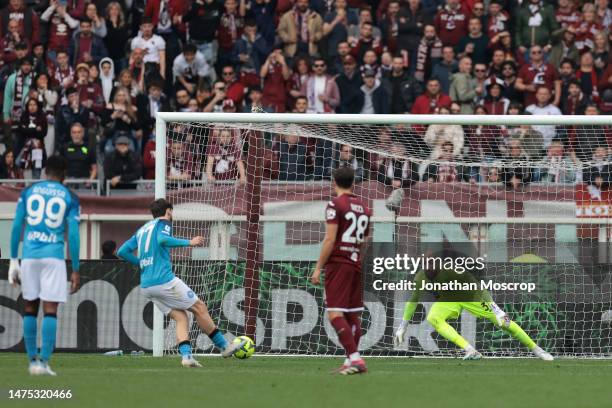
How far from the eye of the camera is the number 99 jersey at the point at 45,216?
12.1 metres

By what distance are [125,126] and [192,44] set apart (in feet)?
8.58

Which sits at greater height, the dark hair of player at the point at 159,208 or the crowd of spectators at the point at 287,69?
the crowd of spectators at the point at 287,69

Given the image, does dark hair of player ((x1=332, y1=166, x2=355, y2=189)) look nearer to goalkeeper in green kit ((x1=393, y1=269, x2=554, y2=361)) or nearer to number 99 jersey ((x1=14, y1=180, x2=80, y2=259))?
number 99 jersey ((x1=14, y1=180, x2=80, y2=259))

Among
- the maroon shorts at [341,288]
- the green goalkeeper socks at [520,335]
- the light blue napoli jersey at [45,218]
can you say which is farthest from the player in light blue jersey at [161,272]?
the green goalkeeper socks at [520,335]

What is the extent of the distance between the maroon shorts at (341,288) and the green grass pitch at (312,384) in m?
0.73

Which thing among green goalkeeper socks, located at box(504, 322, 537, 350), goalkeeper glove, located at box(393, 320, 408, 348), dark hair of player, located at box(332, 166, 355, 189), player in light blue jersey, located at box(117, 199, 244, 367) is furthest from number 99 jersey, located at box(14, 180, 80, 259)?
green goalkeeper socks, located at box(504, 322, 537, 350)

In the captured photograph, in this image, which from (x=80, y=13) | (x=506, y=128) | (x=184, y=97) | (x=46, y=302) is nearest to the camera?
(x=46, y=302)

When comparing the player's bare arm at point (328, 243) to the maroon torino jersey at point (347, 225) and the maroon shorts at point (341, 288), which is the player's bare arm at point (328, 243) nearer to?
the maroon torino jersey at point (347, 225)

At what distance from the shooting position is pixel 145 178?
20.8 metres

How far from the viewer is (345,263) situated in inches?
500

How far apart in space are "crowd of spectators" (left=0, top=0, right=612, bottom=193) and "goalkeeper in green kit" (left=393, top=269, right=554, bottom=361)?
9.18 ft

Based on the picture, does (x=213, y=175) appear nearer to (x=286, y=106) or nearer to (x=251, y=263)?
(x=251, y=263)

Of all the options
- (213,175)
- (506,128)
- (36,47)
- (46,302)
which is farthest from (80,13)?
(46,302)

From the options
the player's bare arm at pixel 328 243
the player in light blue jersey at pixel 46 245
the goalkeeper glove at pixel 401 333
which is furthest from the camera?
the goalkeeper glove at pixel 401 333
